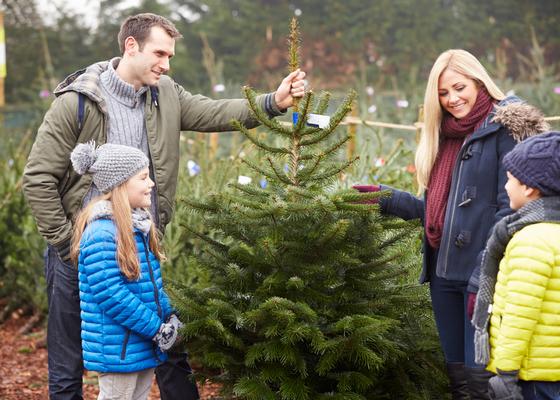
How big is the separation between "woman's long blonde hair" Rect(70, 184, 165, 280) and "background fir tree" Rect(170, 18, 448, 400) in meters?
0.31

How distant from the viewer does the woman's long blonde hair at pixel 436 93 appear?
11.4 ft

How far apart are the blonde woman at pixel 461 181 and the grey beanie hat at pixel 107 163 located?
→ 3.89 feet

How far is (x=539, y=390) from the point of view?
291 centimetres

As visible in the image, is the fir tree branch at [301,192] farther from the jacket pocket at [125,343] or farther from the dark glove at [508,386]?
the dark glove at [508,386]

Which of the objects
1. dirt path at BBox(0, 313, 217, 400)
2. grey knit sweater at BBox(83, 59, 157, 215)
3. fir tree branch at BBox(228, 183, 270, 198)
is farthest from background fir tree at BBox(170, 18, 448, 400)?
dirt path at BBox(0, 313, 217, 400)

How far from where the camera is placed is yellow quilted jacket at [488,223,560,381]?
9.12 ft

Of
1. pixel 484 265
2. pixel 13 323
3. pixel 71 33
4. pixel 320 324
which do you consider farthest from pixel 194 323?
pixel 71 33

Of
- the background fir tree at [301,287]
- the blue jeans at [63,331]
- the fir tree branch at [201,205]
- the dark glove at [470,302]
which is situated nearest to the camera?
the dark glove at [470,302]

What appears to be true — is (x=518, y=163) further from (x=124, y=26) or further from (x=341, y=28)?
(x=341, y=28)

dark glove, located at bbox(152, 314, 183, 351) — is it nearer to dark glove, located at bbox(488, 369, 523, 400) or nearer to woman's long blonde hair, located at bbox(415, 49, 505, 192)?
woman's long blonde hair, located at bbox(415, 49, 505, 192)

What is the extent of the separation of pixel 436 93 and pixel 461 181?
1.39 ft

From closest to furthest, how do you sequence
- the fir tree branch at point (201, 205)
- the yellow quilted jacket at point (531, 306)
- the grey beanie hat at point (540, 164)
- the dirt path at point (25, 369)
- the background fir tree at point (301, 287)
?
1. the yellow quilted jacket at point (531, 306)
2. the grey beanie hat at point (540, 164)
3. the background fir tree at point (301, 287)
4. the fir tree branch at point (201, 205)
5. the dirt path at point (25, 369)

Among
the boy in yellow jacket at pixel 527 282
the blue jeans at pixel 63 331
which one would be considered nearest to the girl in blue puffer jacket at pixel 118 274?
the blue jeans at pixel 63 331

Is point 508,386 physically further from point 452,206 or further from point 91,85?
point 91,85
